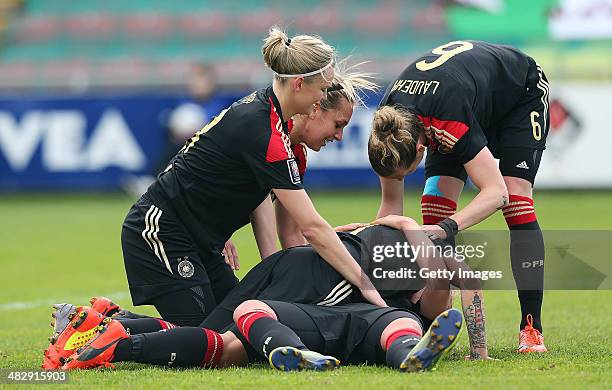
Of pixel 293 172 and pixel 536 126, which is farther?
pixel 536 126

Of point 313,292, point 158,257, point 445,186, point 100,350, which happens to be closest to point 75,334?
point 100,350

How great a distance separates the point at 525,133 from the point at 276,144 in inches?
61.6

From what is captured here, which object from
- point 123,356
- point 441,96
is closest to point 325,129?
point 441,96

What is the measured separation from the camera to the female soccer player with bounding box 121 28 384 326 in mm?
5020

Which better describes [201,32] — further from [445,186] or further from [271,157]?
[271,157]

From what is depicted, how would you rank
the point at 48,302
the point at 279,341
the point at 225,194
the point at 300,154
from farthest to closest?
1. the point at 48,302
2. the point at 300,154
3. the point at 225,194
4. the point at 279,341

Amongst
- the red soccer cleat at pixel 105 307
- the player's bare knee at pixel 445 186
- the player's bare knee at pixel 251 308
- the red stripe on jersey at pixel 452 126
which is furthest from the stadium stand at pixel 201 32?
the player's bare knee at pixel 251 308

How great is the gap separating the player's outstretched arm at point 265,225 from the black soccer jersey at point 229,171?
323mm

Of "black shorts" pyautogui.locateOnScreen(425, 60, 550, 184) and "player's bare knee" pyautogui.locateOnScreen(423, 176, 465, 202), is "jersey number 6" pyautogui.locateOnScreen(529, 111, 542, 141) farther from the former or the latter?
"player's bare knee" pyautogui.locateOnScreen(423, 176, 465, 202)

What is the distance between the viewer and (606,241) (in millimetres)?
7871

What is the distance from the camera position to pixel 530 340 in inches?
218

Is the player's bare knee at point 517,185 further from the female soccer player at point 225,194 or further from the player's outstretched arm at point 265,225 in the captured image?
the player's outstretched arm at point 265,225

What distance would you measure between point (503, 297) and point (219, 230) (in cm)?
335

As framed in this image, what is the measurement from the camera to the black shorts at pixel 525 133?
579 centimetres
